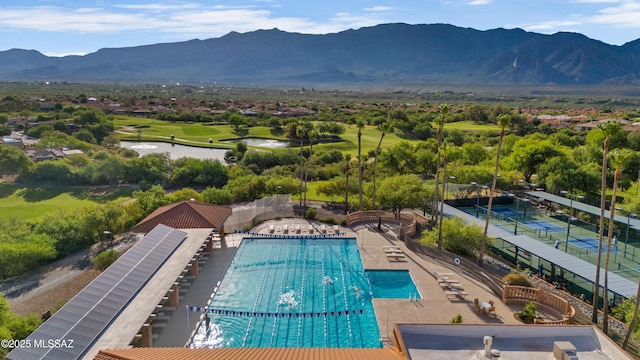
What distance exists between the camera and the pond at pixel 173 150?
2840 inches

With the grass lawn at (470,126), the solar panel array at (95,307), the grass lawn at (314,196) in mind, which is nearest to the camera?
the solar panel array at (95,307)

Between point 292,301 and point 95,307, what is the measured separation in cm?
916

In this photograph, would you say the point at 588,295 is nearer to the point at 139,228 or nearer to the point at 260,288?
the point at 260,288

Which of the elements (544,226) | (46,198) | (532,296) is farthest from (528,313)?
(46,198)

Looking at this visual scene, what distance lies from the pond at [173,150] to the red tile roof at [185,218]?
130 ft

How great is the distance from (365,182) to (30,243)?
27.3 m

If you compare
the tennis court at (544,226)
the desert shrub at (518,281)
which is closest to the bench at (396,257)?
the desert shrub at (518,281)

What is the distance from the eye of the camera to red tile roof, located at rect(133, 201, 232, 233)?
93.6ft

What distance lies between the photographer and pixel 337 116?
370 ft

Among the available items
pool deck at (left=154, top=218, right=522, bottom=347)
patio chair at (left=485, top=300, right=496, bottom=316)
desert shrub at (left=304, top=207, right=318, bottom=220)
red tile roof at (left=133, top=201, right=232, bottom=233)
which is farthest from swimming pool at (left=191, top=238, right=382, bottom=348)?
desert shrub at (left=304, top=207, right=318, bottom=220)

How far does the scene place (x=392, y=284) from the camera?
25.5 meters

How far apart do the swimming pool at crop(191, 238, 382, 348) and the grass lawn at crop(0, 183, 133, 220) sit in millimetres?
20166

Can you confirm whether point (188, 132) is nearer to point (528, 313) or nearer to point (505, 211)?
point (505, 211)

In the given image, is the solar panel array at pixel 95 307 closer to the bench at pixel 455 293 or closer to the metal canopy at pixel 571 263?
the bench at pixel 455 293
